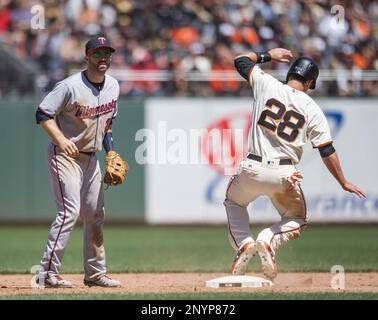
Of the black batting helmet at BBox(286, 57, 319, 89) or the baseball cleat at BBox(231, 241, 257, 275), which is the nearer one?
the baseball cleat at BBox(231, 241, 257, 275)

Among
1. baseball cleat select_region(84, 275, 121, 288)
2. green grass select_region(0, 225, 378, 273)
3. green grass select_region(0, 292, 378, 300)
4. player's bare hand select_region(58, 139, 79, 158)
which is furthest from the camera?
green grass select_region(0, 225, 378, 273)

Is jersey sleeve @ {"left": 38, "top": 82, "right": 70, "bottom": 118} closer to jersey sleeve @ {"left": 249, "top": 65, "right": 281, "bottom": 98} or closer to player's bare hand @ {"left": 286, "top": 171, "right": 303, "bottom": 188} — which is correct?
jersey sleeve @ {"left": 249, "top": 65, "right": 281, "bottom": 98}

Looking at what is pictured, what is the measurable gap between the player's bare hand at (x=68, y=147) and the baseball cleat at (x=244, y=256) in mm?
1677

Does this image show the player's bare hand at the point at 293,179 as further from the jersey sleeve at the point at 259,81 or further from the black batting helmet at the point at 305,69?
the black batting helmet at the point at 305,69

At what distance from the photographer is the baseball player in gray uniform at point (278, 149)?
7.61 meters

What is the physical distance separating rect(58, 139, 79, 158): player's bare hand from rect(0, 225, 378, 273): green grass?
2.79 metres

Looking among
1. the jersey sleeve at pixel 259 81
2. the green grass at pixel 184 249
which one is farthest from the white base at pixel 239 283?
the green grass at pixel 184 249

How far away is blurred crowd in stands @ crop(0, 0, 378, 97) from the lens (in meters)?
16.5

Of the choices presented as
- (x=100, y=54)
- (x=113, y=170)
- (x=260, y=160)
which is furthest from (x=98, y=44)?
(x=260, y=160)

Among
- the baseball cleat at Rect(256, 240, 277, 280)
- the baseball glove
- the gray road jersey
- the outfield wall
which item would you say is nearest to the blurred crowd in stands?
the outfield wall

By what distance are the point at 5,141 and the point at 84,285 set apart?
8.43m

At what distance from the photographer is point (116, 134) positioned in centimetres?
1616
